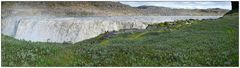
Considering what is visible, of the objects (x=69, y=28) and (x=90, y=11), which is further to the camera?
(x=90, y=11)

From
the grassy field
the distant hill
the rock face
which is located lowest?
the distant hill

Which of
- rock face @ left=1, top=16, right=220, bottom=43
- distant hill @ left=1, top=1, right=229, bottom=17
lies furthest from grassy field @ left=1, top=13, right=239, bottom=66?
distant hill @ left=1, top=1, right=229, bottom=17

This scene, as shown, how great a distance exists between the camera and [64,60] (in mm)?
16797

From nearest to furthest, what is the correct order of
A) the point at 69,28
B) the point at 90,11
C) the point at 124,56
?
the point at 124,56 → the point at 69,28 → the point at 90,11

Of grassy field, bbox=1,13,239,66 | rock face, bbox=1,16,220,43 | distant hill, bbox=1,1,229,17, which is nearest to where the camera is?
grassy field, bbox=1,13,239,66

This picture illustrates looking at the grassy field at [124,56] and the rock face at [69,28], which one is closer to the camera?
the grassy field at [124,56]

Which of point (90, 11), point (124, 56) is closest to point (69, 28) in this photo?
point (124, 56)

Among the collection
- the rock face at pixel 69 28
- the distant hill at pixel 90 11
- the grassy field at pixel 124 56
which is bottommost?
the distant hill at pixel 90 11

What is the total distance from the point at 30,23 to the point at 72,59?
173 ft

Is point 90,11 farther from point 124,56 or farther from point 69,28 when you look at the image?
point 124,56

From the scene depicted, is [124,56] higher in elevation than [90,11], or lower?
higher

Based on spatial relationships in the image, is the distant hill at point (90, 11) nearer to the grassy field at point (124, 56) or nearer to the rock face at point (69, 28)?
the rock face at point (69, 28)

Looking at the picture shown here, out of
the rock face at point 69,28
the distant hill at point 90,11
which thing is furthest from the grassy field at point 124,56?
the distant hill at point 90,11

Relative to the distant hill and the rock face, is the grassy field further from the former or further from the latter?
the distant hill
